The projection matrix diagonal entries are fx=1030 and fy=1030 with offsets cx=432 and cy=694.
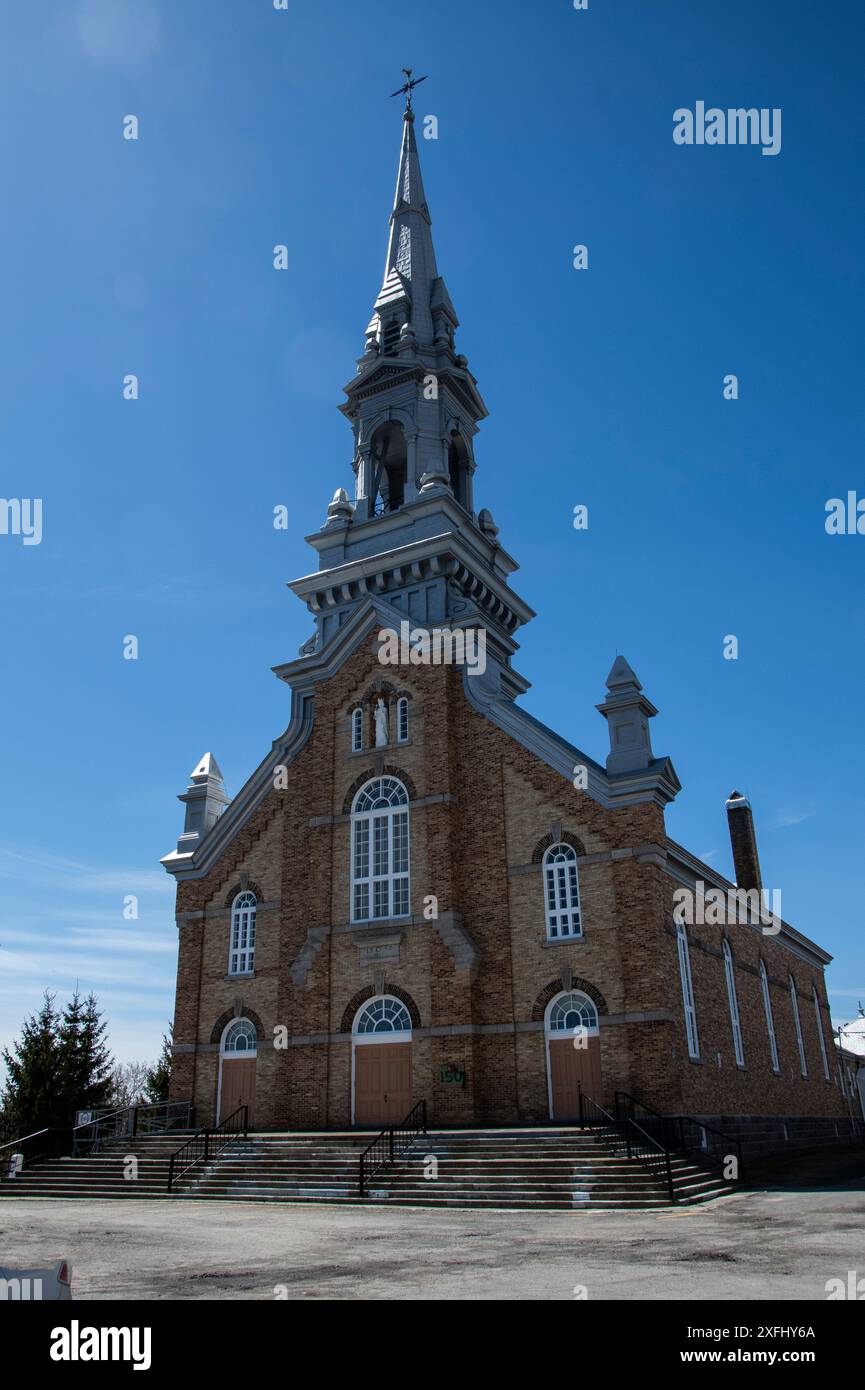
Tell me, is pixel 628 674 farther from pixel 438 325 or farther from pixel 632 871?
pixel 438 325

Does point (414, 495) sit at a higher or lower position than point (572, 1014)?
higher

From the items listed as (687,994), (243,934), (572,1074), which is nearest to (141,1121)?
(243,934)

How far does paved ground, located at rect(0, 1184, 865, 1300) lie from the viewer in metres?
9.47

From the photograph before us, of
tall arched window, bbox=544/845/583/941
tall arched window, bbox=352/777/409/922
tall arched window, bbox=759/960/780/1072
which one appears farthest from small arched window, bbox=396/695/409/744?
tall arched window, bbox=759/960/780/1072

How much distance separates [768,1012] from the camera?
35.2 metres

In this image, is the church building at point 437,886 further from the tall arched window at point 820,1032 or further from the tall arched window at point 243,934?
the tall arched window at point 820,1032

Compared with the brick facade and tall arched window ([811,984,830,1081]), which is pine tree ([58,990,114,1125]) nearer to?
the brick facade

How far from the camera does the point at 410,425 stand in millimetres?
34844

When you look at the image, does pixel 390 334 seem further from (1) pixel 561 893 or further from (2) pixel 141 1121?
(2) pixel 141 1121

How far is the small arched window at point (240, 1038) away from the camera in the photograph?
29062mm

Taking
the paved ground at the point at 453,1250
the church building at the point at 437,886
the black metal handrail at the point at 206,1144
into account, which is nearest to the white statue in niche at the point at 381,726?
the church building at the point at 437,886

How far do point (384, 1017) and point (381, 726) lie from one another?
8.05 metres

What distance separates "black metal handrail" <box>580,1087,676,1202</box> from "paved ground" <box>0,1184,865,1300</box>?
1.10 metres
